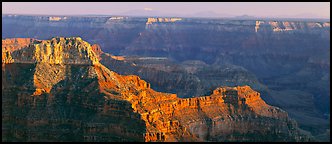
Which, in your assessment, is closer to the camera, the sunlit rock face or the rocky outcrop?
the sunlit rock face

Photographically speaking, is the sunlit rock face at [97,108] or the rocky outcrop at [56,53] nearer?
the sunlit rock face at [97,108]

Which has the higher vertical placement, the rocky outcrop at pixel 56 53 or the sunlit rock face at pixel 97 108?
the rocky outcrop at pixel 56 53

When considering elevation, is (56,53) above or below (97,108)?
above

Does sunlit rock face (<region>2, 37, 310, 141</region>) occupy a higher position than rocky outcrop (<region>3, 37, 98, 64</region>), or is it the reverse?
rocky outcrop (<region>3, 37, 98, 64</region>)

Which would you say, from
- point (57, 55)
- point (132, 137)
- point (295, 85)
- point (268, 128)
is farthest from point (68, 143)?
point (295, 85)

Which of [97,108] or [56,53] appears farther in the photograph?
[56,53]

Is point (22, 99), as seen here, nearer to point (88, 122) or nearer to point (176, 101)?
point (88, 122)

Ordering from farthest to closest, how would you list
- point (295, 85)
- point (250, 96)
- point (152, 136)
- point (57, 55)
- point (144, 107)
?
point (295, 85) → point (250, 96) → point (57, 55) → point (144, 107) → point (152, 136)

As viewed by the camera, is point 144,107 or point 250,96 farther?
point 250,96
